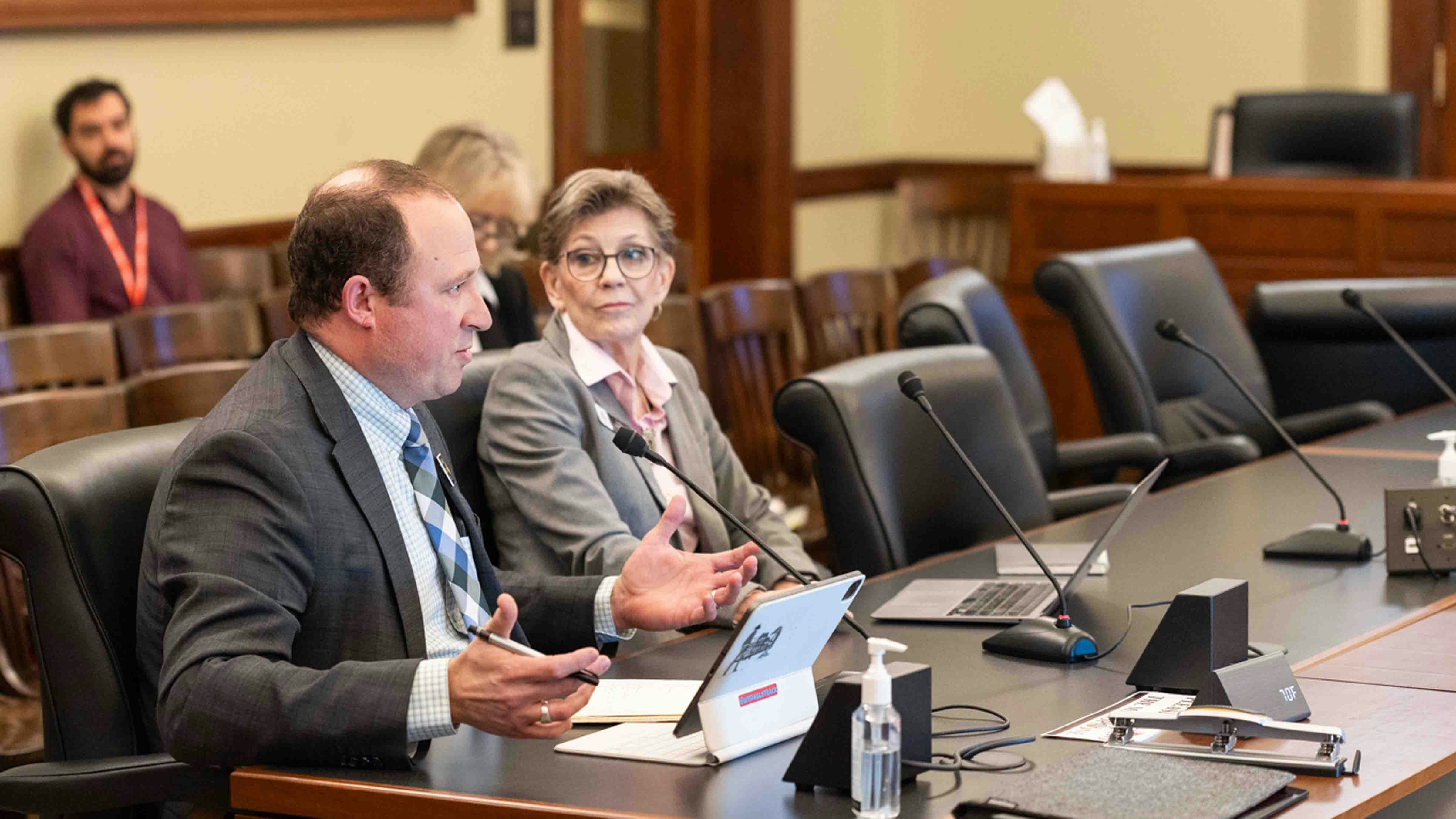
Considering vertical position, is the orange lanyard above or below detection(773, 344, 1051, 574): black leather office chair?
above

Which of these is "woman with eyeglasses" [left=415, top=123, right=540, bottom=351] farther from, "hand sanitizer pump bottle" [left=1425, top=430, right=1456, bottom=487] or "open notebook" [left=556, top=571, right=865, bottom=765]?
"open notebook" [left=556, top=571, right=865, bottom=765]

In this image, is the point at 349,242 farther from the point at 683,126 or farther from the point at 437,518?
the point at 683,126

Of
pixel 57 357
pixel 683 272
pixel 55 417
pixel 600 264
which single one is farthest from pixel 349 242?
pixel 683 272

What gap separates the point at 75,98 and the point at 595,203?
2.77 m

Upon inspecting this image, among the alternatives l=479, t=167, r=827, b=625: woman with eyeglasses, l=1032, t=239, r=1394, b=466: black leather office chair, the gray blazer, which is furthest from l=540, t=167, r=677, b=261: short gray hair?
l=1032, t=239, r=1394, b=466: black leather office chair

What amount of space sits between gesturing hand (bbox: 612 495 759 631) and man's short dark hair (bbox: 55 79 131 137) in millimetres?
3495

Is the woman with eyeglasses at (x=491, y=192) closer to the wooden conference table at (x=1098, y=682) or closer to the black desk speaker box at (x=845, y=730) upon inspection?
the wooden conference table at (x=1098, y=682)

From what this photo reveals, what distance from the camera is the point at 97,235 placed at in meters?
5.06

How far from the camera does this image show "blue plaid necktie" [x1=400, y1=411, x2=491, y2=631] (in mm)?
2012

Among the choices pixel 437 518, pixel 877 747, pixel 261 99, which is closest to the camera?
pixel 877 747

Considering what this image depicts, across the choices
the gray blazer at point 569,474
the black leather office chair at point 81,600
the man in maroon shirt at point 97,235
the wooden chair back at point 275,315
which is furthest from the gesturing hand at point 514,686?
the man in maroon shirt at point 97,235

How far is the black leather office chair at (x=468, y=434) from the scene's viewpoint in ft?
8.62

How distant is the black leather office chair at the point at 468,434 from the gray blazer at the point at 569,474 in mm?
16

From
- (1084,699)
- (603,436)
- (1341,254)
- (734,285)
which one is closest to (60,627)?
(603,436)
